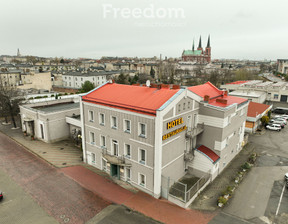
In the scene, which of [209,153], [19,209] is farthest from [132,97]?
[19,209]

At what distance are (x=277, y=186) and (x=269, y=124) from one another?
78.6ft

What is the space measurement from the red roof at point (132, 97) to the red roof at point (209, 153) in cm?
771

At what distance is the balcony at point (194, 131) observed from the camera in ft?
70.9

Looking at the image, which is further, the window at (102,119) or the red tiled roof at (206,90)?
the red tiled roof at (206,90)

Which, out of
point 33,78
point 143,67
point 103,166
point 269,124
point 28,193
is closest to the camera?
point 28,193

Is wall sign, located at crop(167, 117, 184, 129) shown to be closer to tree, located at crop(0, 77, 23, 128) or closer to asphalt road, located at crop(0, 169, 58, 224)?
asphalt road, located at crop(0, 169, 58, 224)

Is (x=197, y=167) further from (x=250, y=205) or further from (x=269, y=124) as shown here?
(x=269, y=124)

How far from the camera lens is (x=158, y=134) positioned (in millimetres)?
18141

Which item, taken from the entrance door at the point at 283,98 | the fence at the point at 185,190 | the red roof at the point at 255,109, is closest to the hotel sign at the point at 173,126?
the fence at the point at 185,190

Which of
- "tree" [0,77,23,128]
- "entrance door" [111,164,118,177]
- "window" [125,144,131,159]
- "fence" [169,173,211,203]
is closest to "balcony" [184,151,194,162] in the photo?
"fence" [169,173,211,203]

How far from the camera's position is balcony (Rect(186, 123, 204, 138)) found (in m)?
21.6

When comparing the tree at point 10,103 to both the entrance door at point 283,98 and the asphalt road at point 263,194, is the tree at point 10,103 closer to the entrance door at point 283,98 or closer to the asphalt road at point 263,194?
the asphalt road at point 263,194

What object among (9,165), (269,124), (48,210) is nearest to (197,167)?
(48,210)

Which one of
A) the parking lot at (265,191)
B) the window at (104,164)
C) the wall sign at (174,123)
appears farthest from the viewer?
the window at (104,164)
